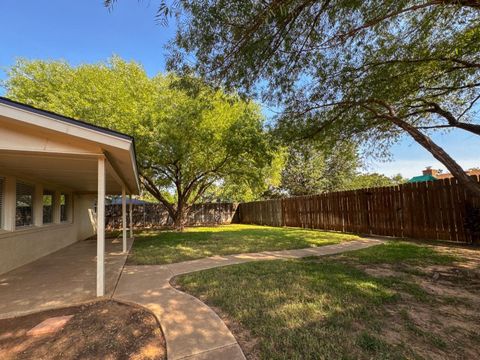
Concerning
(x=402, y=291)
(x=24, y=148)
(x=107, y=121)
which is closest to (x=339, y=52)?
Result: (x=402, y=291)

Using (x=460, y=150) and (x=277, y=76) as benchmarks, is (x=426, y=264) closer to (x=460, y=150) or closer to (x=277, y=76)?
(x=460, y=150)

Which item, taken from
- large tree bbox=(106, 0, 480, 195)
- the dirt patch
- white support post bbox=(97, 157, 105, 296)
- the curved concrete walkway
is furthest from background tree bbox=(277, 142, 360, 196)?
the dirt patch

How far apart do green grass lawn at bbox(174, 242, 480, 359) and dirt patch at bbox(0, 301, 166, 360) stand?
839 mm

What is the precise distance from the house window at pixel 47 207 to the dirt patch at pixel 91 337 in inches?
226

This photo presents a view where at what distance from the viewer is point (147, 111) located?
10.2m

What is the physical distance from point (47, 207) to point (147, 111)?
479 centimetres

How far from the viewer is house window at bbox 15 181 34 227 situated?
6254mm

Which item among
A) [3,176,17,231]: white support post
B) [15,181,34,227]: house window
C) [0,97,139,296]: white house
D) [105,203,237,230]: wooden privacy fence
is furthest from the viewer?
[105,203,237,230]: wooden privacy fence

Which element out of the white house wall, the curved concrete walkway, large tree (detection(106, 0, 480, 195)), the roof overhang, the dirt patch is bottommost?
the dirt patch

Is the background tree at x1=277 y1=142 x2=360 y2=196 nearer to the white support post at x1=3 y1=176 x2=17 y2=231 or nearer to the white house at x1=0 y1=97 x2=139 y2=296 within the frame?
the white house at x1=0 y1=97 x2=139 y2=296

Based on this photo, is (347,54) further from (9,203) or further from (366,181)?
(366,181)

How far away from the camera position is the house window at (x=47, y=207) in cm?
793

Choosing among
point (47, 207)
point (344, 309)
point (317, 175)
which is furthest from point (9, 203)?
point (317, 175)

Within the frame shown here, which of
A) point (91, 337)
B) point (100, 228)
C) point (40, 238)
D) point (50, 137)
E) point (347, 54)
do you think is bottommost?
point (91, 337)
